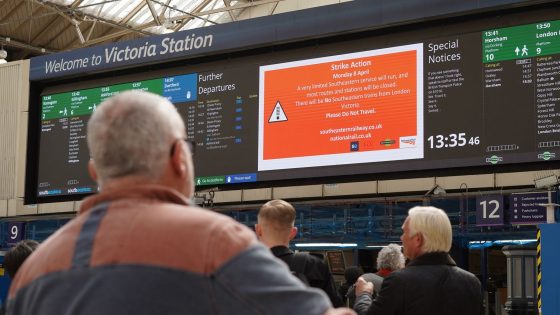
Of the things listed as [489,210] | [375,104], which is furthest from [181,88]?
[489,210]

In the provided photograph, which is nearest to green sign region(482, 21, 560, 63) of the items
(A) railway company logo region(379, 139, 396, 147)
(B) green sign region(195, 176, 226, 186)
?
(A) railway company logo region(379, 139, 396, 147)

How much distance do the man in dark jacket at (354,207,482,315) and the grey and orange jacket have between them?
88.3 inches

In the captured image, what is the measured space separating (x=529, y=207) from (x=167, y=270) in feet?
33.1

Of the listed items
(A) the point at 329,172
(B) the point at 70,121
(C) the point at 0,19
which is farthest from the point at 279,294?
(C) the point at 0,19

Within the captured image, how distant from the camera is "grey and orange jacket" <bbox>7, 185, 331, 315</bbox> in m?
1.55

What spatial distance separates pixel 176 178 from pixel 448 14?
10214 mm

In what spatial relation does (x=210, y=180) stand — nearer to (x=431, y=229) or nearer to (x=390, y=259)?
(x=390, y=259)

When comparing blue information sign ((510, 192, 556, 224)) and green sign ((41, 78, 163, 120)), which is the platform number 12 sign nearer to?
blue information sign ((510, 192, 556, 224))

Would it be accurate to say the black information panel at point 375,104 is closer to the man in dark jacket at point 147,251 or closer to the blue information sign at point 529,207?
the blue information sign at point 529,207

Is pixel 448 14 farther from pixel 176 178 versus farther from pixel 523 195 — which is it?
pixel 176 178

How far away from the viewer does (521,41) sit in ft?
36.1

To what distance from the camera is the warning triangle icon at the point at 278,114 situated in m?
12.5

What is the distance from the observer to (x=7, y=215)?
51.9ft

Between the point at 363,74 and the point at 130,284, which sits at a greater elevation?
the point at 363,74
